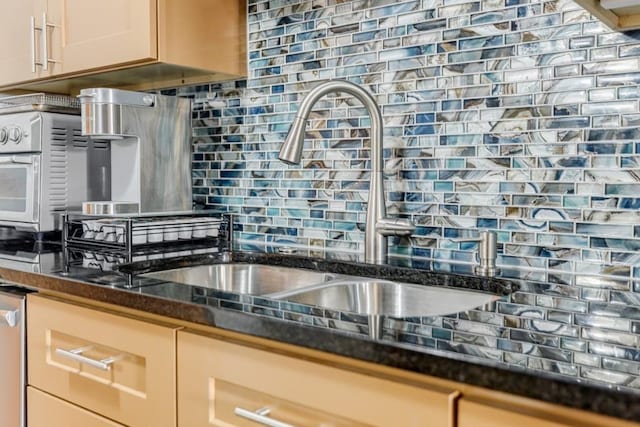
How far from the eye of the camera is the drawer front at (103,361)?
110 centimetres

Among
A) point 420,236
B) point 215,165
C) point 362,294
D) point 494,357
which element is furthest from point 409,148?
point 494,357

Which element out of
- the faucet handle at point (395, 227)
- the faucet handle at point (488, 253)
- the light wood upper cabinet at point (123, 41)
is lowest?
the faucet handle at point (488, 253)

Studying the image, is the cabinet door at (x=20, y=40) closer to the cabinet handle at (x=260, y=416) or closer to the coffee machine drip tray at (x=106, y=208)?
the coffee machine drip tray at (x=106, y=208)

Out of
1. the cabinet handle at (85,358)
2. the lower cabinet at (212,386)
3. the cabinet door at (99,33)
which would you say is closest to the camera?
the lower cabinet at (212,386)

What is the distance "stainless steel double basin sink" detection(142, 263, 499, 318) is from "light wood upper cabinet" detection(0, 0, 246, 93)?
60 cm

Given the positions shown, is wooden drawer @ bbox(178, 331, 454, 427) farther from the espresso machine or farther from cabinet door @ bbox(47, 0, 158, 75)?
cabinet door @ bbox(47, 0, 158, 75)

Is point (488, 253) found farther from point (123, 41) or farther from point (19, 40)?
point (19, 40)

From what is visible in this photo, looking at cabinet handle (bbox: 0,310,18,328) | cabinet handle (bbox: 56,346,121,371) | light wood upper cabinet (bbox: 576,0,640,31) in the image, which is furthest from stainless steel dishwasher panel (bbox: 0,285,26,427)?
light wood upper cabinet (bbox: 576,0,640,31)

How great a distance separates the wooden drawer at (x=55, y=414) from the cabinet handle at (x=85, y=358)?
4.1 inches

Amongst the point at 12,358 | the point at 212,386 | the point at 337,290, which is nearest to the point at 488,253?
the point at 337,290

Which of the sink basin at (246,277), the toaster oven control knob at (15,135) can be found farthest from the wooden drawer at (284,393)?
the toaster oven control knob at (15,135)

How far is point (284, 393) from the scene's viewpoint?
90 centimetres

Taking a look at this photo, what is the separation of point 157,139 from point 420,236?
853 millimetres

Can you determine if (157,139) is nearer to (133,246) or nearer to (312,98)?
(133,246)
